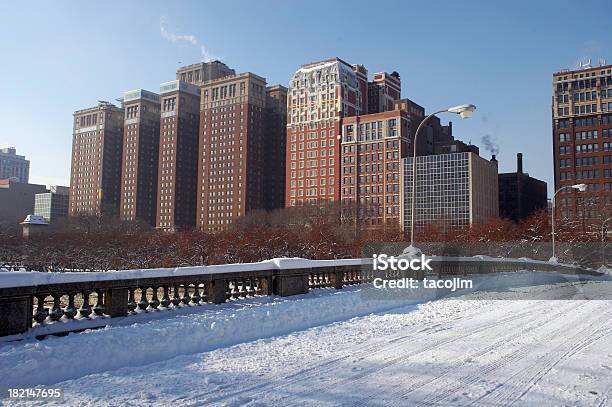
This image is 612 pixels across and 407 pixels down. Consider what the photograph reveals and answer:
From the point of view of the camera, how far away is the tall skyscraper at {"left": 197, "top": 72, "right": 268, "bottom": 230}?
17138 cm

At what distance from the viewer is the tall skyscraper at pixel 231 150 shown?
562ft

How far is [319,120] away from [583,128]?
70.6m

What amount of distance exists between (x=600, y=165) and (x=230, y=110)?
112 meters

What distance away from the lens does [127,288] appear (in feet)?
33.1

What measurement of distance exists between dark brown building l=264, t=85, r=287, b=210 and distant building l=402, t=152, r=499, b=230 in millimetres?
59819

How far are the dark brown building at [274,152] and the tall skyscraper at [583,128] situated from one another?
88920 mm

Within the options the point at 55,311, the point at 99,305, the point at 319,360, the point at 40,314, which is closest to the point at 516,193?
the point at 99,305

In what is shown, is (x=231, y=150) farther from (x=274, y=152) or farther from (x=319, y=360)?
(x=319, y=360)

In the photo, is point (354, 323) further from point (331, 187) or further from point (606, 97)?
point (606, 97)

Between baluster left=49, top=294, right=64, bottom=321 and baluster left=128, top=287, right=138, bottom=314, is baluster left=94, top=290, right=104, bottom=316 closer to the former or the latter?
baluster left=128, top=287, right=138, bottom=314

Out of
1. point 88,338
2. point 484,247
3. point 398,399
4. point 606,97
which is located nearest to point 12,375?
point 88,338

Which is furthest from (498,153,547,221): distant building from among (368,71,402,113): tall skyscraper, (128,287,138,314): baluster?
(128,287,138,314): baluster

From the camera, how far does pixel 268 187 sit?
182 metres

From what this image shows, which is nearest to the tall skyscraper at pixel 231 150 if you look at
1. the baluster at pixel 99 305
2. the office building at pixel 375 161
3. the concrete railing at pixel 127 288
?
the office building at pixel 375 161
